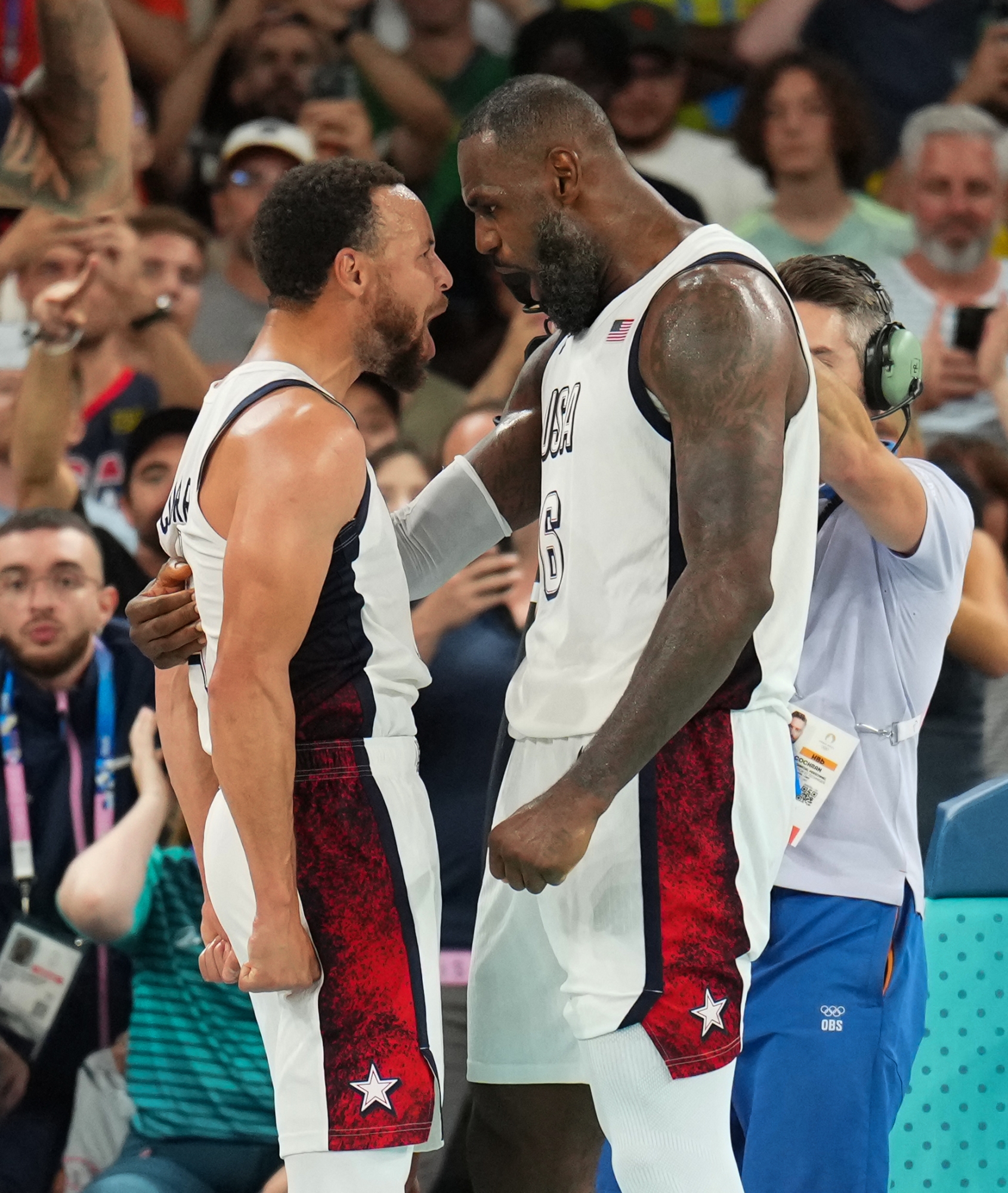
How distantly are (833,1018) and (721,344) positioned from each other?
4.10 ft

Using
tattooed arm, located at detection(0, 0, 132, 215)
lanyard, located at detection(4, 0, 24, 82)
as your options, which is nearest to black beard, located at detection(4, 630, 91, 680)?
tattooed arm, located at detection(0, 0, 132, 215)

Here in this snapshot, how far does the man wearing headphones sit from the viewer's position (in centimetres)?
252

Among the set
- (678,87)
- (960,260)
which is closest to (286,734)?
(960,260)

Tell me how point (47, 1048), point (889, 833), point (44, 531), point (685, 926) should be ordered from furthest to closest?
Result: point (44, 531), point (47, 1048), point (889, 833), point (685, 926)

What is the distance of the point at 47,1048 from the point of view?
4004mm

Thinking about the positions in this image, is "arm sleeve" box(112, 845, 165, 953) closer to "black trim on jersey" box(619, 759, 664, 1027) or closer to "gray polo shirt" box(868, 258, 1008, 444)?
"black trim on jersey" box(619, 759, 664, 1027)

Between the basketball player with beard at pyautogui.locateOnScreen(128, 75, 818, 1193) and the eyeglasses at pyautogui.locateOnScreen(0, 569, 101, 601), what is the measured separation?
7.38ft

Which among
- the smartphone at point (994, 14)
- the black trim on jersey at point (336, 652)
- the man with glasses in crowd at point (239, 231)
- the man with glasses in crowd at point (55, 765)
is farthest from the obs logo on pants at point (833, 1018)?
the smartphone at point (994, 14)

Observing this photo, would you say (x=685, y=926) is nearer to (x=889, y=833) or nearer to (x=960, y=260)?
(x=889, y=833)

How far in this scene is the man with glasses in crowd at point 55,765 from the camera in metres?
3.96

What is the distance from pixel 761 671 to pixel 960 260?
3786mm

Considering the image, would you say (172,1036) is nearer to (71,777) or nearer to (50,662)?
(71,777)

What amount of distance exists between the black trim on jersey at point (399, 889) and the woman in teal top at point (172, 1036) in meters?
1.71

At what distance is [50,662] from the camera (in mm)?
4277
